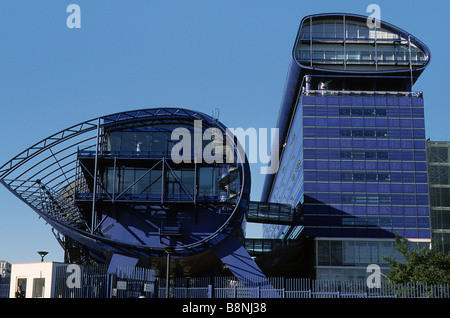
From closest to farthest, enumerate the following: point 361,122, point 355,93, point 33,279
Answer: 1. point 33,279
2. point 361,122
3. point 355,93

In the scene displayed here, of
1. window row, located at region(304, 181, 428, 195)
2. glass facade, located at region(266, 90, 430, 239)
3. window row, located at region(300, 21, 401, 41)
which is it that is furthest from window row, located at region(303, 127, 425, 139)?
window row, located at region(300, 21, 401, 41)

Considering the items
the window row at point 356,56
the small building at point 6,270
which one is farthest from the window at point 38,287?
the window row at point 356,56

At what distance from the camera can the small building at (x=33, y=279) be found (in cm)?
4025

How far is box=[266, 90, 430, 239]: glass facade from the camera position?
93688mm

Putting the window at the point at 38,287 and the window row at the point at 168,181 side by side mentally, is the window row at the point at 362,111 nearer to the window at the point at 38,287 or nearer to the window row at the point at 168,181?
the window row at the point at 168,181

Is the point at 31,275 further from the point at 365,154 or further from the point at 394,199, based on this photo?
the point at 394,199

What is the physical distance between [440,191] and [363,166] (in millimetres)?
14979

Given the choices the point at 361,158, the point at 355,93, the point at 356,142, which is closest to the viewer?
the point at 361,158

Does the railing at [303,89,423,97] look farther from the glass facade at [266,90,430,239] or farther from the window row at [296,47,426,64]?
the window row at [296,47,426,64]

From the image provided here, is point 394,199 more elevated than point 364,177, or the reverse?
point 364,177

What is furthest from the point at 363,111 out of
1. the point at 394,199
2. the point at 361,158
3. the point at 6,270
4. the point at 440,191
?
the point at 6,270

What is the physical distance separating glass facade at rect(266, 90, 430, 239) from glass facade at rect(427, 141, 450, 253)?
22.3ft

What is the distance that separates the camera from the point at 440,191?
101438 mm

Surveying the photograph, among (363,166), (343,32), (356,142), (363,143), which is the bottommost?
(363,166)
